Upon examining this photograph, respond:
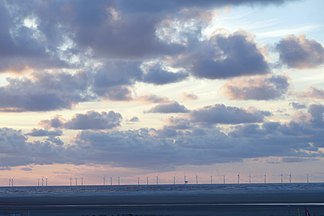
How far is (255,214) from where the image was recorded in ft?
335

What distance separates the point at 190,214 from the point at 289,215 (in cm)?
1618

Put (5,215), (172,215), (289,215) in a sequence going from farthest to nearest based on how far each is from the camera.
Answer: (5,215), (172,215), (289,215)

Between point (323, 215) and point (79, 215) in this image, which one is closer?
point (323, 215)

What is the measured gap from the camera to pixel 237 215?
103 m

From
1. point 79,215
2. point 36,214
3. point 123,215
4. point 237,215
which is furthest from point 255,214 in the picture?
point 36,214

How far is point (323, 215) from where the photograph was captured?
9656 centimetres

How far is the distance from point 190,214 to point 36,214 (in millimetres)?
26552

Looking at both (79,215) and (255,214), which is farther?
(79,215)

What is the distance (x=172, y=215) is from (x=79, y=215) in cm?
1546

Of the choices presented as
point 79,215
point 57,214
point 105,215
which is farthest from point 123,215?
point 57,214

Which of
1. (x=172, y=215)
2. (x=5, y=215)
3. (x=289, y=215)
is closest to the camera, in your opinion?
(x=289, y=215)

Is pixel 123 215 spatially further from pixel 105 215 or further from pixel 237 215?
pixel 237 215

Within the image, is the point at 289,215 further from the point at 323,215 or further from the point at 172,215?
the point at 172,215

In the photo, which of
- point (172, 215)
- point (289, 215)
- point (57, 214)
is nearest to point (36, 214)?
point (57, 214)
